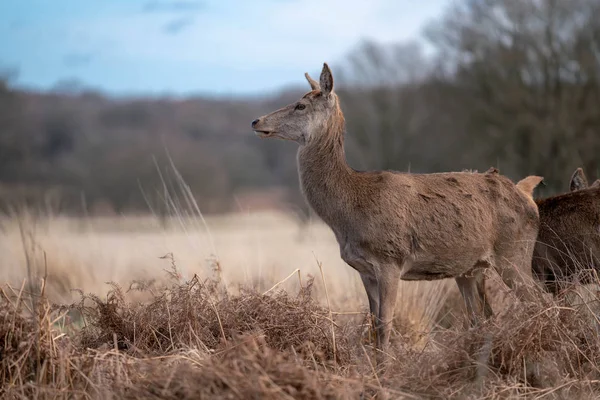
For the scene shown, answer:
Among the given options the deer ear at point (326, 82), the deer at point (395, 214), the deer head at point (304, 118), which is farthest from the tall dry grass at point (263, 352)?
the deer ear at point (326, 82)

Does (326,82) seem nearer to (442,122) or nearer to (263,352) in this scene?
(263,352)

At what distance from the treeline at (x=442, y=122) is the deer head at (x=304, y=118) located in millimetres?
1520

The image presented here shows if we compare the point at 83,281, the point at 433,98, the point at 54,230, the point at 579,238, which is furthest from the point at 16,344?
the point at 433,98

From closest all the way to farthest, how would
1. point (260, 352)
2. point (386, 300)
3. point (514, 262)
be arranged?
point (260, 352), point (386, 300), point (514, 262)

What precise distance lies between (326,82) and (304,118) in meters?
0.41

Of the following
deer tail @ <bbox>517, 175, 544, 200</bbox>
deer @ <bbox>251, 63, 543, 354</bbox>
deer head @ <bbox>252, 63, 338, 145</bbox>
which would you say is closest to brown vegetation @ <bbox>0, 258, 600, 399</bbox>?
deer @ <bbox>251, 63, 543, 354</bbox>

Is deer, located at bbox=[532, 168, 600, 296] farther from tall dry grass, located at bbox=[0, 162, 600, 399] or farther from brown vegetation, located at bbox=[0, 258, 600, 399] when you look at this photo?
brown vegetation, located at bbox=[0, 258, 600, 399]

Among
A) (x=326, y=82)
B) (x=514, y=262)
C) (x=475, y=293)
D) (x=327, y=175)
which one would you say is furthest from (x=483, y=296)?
(x=326, y=82)

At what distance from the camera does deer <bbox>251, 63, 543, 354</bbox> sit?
699 centimetres

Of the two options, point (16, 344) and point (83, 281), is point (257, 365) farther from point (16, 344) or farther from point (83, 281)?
point (83, 281)

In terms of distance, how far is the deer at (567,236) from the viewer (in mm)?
7465

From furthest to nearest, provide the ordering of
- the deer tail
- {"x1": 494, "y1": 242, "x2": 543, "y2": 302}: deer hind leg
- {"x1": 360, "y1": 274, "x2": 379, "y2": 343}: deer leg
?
1. the deer tail
2. {"x1": 494, "y1": 242, "x2": 543, "y2": 302}: deer hind leg
3. {"x1": 360, "y1": 274, "x2": 379, "y2": 343}: deer leg

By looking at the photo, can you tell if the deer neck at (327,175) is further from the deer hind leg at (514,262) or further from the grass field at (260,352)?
the deer hind leg at (514,262)

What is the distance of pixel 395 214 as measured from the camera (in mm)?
7090
